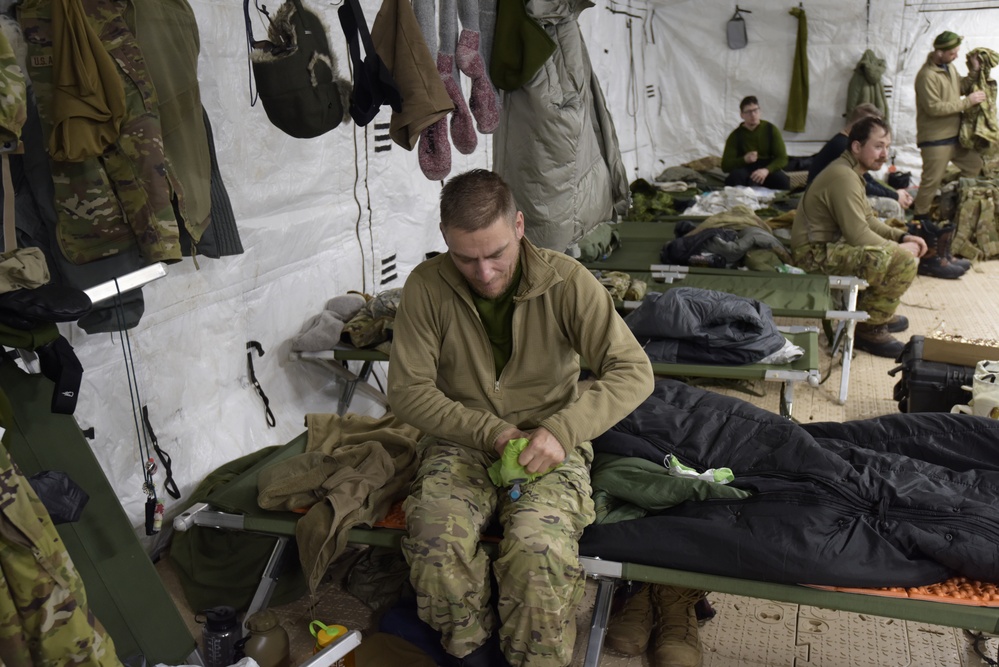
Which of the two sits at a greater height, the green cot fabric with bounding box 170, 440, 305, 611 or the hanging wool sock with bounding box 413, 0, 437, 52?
the hanging wool sock with bounding box 413, 0, 437, 52

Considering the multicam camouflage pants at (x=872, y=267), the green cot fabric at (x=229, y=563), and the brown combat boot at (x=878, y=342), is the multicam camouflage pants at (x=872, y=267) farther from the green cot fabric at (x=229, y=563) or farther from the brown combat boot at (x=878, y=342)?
the green cot fabric at (x=229, y=563)

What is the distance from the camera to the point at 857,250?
433 cm

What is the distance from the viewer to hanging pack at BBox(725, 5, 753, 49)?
8.27 meters

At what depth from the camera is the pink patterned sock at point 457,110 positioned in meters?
3.20

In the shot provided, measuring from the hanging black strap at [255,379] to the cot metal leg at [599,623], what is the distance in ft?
5.08

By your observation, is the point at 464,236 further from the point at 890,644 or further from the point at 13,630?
the point at 890,644

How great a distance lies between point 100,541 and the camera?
6.58ft

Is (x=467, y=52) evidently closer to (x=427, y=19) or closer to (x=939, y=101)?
(x=427, y=19)

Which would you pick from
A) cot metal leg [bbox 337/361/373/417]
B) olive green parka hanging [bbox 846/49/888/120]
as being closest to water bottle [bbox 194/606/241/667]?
cot metal leg [bbox 337/361/373/417]

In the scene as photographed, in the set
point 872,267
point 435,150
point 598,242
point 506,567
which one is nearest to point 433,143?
point 435,150

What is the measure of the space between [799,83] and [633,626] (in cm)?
718

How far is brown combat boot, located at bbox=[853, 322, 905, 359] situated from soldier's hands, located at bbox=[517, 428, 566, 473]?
3111 millimetres

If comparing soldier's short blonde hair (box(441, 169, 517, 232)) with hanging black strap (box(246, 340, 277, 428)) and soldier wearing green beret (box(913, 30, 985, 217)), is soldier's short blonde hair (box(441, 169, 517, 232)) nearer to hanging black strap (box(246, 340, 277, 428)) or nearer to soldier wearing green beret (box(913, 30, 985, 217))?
hanging black strap (box(246, 340, 277, 428))

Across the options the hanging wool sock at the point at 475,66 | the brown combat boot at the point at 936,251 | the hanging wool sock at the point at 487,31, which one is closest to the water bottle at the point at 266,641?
the hanging wool sock at the point at 475,66
